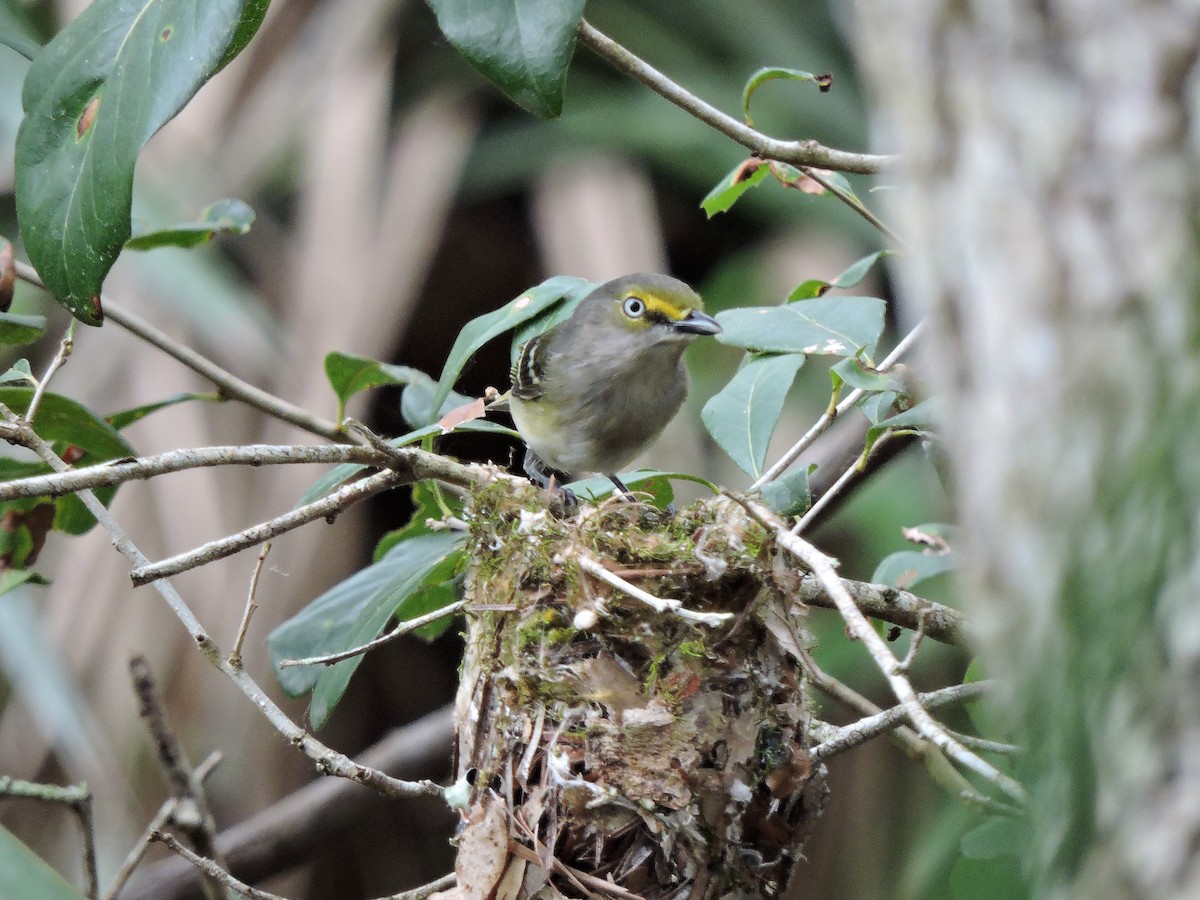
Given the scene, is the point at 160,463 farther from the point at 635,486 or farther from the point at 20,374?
the point at 635,486

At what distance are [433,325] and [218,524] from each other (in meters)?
1.59

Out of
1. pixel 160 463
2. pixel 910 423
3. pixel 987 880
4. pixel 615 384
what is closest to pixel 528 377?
pixel 615 384

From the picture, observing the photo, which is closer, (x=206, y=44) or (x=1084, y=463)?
(x=1084, y=463)

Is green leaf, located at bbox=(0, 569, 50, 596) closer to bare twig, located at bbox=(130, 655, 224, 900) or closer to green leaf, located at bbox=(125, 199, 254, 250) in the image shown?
bare twig, located at bbox=(130, 655, 224, 900)

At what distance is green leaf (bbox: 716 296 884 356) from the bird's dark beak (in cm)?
50

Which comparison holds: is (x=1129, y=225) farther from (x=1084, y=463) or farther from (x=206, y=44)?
(x=206, y=44)

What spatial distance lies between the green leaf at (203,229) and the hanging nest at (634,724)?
0.98 metres

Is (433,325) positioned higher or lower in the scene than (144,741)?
higher

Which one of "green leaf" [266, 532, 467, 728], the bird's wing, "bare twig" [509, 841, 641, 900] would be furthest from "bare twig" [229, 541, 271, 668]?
the bird's wing

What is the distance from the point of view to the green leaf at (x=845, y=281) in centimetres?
208

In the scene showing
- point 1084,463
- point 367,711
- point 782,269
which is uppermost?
point 1084,463

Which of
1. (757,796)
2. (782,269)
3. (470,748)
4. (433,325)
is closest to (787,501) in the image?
(757,796)

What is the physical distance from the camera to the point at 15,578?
204 centimetres

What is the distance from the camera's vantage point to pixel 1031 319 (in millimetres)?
643
